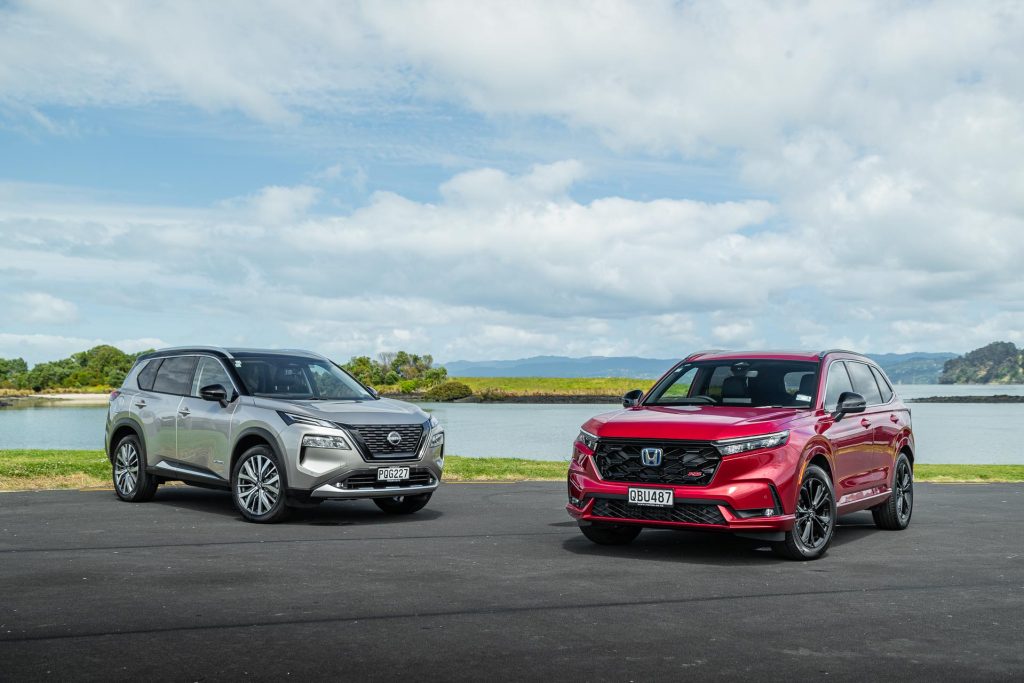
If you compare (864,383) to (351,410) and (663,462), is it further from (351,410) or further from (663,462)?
(351,410)

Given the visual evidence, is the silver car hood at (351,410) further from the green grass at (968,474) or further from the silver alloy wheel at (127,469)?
the green grass at (968,474)

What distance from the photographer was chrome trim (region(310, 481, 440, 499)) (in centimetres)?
1159

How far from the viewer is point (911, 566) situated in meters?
9.28

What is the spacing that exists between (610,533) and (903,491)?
13.5 feet

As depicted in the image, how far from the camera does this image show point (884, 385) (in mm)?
12641

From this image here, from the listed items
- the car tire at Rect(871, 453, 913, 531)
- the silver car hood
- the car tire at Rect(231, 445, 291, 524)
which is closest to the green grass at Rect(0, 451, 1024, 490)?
the car tire at Rect(231, 445, 291, 524)

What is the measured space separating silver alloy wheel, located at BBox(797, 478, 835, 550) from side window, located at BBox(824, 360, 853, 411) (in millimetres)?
960

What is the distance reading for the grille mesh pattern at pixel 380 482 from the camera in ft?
38.5

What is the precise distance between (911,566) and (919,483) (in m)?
10.7

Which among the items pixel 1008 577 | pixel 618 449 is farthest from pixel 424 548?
pixel 1008 577

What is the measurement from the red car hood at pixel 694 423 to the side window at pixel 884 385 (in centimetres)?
276

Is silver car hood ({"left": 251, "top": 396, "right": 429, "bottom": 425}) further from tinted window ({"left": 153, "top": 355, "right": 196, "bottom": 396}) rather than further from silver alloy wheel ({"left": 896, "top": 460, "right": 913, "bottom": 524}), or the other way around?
silver alloy wheel ({"left": 896, "top": 460, "right": 913, "bottom": 524})

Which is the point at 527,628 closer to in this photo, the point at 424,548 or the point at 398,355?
the point at 424,548

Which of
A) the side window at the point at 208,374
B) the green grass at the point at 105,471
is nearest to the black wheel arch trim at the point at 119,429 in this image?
the side window at the point at 208,374
